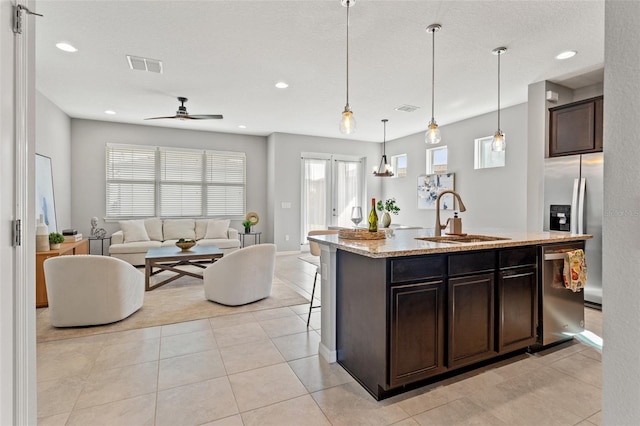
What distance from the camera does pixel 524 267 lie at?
8.17 ft

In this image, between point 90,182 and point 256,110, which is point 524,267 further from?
point 90,182

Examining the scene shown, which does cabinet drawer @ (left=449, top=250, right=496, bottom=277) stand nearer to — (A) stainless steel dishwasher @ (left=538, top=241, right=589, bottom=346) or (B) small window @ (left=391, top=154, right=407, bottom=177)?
(A) stainless steel dishwasher @ (left=538, top=241, right=589, bottom=346)

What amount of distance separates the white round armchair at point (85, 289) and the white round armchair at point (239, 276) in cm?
89

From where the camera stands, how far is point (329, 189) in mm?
8125

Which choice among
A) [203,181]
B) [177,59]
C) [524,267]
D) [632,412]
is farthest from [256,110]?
[632,412]

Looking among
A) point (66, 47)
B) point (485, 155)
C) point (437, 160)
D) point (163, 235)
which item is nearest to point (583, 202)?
point (485, 155)

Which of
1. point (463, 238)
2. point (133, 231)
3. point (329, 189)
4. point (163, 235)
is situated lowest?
point (163, 235)

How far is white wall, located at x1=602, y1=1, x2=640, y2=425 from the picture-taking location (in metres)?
0.77

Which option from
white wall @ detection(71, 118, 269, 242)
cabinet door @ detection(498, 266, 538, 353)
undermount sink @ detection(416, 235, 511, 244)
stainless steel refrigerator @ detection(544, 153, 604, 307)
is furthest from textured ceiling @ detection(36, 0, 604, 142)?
cabinet door @ detection(498, 266, 538, 353)

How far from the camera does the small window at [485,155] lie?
5793mm

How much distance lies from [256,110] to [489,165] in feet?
13.9

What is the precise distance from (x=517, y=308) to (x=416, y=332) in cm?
98

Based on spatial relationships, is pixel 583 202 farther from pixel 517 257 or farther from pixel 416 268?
pixel 416 268

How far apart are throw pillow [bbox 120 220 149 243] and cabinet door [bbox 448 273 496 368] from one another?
5.79 metres
